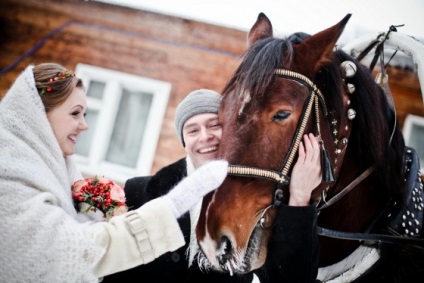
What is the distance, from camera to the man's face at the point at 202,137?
196 cm

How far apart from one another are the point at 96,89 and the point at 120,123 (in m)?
0.71

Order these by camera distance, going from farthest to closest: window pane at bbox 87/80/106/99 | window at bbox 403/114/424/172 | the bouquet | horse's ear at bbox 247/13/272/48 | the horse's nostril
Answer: window pane at bbox 87/80/106/99 → window at bbox 403/114/424/172 → horse's ear at bbox 247/13/272/48 → the bouquet → the horse's nostril

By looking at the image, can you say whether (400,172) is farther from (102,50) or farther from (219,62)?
(102,50)

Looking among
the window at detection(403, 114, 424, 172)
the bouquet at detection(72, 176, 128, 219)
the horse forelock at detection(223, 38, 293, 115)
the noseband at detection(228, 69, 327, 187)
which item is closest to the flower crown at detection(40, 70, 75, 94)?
the bouquet at detection(72, 176, 128, 219)

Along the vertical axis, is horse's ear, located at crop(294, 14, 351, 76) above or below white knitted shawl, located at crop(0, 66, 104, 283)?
above

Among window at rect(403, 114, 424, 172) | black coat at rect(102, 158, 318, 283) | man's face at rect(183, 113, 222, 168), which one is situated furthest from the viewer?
window at rect(403, 114, 424, 172)

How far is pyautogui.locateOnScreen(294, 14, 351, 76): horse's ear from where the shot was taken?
4.77 ft

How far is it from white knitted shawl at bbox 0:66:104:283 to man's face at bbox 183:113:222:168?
84 centimetres

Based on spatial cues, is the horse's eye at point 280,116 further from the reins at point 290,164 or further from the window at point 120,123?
the window at point 120,123

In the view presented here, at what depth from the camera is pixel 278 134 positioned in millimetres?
1392

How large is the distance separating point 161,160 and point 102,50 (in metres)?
2.11

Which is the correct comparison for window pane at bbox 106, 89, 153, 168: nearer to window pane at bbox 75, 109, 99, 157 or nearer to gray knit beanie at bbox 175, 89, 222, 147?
window pane at bbox 75, 109, 99, 157

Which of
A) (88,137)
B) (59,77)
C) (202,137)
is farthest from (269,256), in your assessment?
(88,137)

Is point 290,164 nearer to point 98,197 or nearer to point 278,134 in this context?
point 278,134
